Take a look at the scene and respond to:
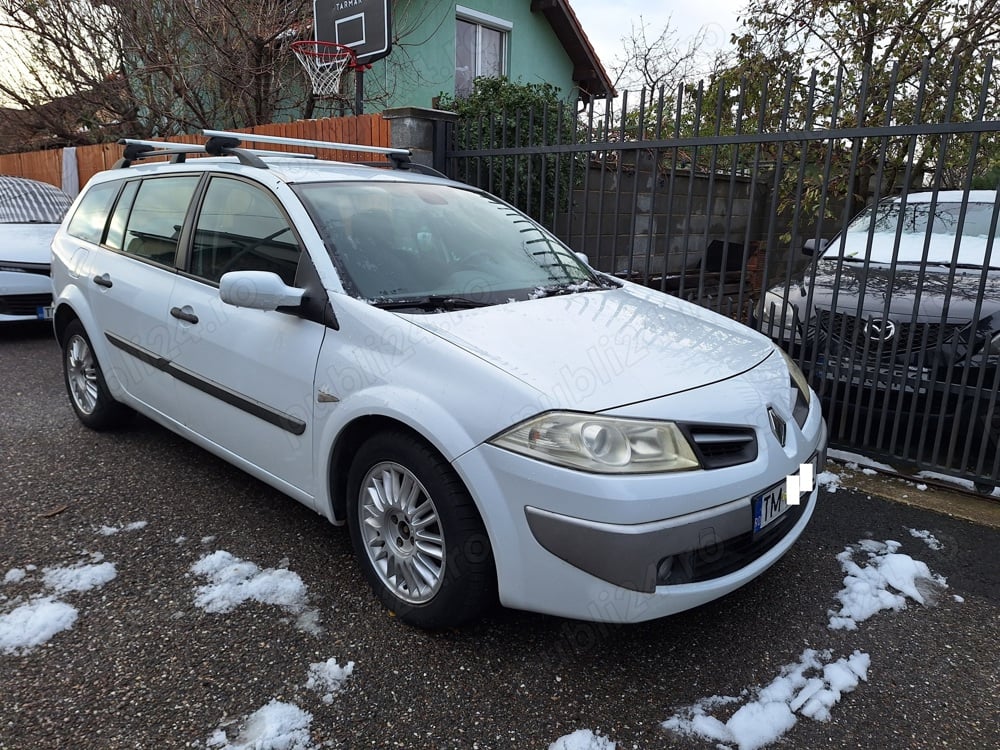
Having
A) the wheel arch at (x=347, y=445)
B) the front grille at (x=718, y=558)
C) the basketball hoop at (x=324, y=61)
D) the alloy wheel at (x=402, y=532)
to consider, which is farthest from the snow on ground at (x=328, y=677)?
the basketball hoop at (x=324, y=61)

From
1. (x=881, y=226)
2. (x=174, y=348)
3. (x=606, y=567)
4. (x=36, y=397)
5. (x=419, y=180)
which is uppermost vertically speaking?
(x=419, y=180)

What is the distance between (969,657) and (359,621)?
2180 millimetres

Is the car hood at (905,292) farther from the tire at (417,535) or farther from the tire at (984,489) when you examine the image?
the tire at (417,535)

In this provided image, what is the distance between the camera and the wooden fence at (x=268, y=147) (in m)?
6.27

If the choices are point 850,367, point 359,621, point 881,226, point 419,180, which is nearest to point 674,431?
point 359,621

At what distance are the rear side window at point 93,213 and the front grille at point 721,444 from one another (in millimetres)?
3653

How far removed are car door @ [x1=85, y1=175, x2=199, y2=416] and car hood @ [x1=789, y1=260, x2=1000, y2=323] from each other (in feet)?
11.4

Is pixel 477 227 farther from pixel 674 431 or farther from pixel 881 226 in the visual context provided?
pixel 881 226

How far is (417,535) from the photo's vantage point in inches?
96.0

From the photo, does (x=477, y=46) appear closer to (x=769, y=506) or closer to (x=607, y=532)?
(x=769, y=506)

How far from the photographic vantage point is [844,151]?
6.85 metres

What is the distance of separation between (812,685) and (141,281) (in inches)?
137

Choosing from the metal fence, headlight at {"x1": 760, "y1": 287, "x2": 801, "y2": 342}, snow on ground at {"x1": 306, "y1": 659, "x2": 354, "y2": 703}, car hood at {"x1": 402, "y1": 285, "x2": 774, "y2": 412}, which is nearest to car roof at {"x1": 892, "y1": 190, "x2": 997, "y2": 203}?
the metal fence

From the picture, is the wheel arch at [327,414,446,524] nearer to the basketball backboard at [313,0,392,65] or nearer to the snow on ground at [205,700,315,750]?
the snow on ground at [205,700,315,750]
